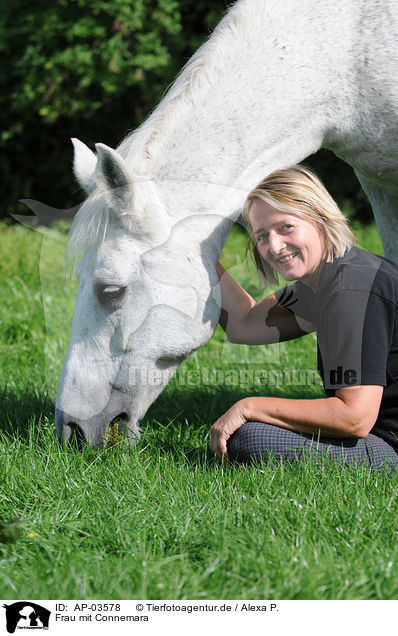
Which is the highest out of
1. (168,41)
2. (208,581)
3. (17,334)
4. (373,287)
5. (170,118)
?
(168,41)

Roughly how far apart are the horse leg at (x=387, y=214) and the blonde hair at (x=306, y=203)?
791 mm

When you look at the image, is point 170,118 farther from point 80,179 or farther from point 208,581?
point 208,581

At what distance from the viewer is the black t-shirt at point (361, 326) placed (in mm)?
2520

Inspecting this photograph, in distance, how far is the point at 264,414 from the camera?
271cm

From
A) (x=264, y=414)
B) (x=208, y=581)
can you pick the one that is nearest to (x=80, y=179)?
(x=264, y=414)

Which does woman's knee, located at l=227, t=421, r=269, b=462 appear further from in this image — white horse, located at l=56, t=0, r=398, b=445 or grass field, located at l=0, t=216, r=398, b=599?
white horse, located at l=56, t=0, r=398, b=445

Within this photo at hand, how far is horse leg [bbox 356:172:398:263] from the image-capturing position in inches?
139

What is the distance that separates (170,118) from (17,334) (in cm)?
280

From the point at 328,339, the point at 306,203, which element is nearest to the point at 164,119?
the point at 306,203

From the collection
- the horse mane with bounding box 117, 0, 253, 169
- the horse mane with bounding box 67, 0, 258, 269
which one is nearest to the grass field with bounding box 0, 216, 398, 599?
the horse mane with bounding box 67, 0, 258, 269

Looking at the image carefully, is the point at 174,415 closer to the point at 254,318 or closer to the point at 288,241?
the point at 254,318

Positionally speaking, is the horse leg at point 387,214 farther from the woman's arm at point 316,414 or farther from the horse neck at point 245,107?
the woman's arm at point 316,414

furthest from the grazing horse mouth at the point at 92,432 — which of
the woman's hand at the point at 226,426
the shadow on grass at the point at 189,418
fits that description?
the woman's hand at the point at 226,426
